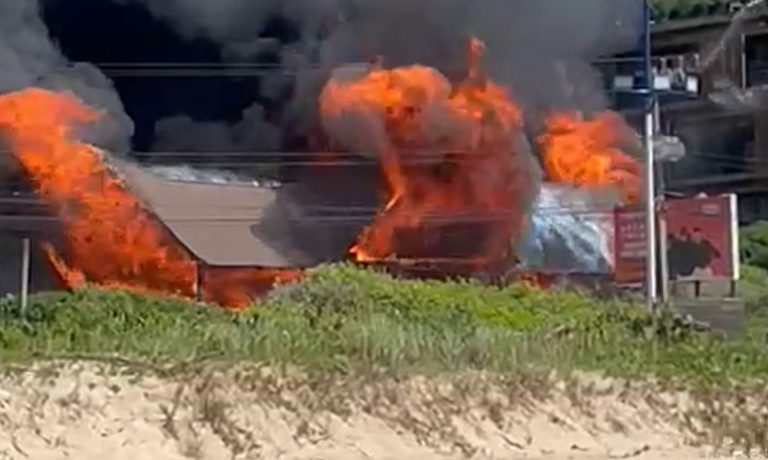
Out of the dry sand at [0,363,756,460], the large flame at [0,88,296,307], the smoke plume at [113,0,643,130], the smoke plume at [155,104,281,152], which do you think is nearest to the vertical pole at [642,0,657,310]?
the smoke plume at [113,0,643,130]

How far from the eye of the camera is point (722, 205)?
55594 mm

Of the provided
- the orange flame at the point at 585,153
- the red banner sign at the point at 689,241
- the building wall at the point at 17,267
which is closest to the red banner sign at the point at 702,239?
the red banner sign at the point at 689,241

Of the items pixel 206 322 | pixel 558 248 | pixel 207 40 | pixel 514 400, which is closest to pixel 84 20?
pixel 207 40

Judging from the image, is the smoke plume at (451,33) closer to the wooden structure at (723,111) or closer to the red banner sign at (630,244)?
the red banner sign at (630,244)

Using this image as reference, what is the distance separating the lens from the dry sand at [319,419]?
20.6 meters

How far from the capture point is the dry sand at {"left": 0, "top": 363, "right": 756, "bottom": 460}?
20.6m

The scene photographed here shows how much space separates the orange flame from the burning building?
0.46 meters

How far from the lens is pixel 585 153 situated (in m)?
60.7

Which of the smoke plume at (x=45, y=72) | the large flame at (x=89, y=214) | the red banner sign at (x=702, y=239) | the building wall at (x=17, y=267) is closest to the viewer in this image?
the building wall at (x=17, y=267)

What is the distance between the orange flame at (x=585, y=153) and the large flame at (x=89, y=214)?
1327 cm

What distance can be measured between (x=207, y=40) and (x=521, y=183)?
14175mm

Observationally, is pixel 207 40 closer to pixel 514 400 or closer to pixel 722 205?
pixel 722 205

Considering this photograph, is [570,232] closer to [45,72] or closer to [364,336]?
[45,72]

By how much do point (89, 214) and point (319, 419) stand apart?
30.4 m
